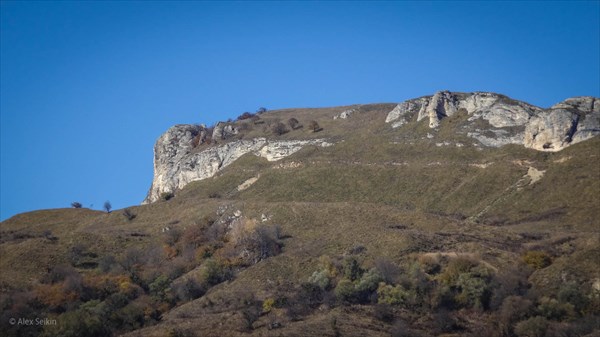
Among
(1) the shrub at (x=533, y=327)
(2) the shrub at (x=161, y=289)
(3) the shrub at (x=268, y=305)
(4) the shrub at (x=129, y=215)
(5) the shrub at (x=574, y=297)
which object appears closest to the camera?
(1) the shrub at (x=533, y=327)

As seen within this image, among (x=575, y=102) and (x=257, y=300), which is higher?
(x=575, y=102)

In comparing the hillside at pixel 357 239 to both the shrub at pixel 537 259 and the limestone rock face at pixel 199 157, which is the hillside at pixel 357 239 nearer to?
the shrub at pixel 537 259

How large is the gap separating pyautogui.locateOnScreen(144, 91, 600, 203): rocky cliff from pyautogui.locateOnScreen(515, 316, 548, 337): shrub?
5624 centimetres

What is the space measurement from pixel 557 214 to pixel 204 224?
Result: 149 feet

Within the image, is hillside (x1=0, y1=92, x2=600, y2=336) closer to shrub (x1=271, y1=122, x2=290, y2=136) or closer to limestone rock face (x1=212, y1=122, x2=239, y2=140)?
shrub (x1=271, y1=122, x2=290, y2=136)

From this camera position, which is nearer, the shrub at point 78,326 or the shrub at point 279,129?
the shrub at point 78,326

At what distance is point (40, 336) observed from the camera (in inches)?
2231

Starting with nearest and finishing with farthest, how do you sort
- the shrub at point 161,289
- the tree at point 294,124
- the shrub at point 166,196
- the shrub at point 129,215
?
1. the shrub at point 161,289
2. the shrub at point 129,215
3. the shrub at point 166,196
4. the tree at point 294,124

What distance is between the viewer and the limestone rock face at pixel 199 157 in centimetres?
13538

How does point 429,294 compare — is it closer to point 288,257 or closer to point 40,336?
point 288,257

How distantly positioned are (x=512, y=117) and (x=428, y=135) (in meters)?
14.4

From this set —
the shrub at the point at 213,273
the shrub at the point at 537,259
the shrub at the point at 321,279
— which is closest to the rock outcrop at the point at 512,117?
the shrub at the point at 537,259

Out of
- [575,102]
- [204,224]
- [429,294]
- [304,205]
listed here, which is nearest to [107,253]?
[204,224]

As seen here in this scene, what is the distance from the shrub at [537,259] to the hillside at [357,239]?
14 cm
